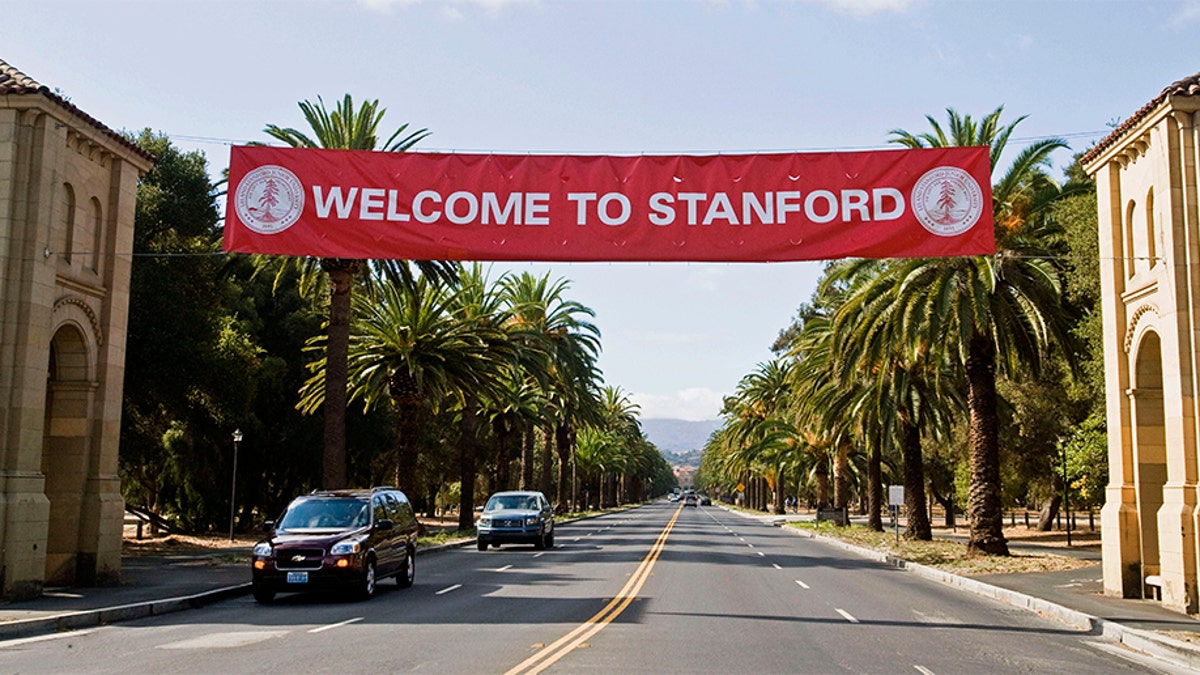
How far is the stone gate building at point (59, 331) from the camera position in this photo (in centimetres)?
1791

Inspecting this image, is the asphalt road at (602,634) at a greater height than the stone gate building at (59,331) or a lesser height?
lesser

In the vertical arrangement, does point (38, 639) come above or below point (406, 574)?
below

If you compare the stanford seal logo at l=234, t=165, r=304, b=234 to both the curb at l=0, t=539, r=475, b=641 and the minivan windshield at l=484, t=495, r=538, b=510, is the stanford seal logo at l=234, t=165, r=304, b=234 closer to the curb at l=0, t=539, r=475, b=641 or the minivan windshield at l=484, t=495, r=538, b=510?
the curb at l=0, t=539, r=475, b=641

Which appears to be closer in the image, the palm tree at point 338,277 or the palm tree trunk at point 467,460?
the palm tree at point 338,277

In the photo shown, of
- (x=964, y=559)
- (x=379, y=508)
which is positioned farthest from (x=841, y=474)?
(x=379, y=508)

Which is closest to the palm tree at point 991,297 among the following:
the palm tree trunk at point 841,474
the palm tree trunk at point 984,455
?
the palm tree trunk at point 984,455

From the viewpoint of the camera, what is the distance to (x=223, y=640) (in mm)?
13461

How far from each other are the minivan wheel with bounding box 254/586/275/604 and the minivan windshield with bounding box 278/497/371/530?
131 centimetres

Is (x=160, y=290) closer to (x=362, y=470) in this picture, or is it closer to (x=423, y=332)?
(x=423, y=332)

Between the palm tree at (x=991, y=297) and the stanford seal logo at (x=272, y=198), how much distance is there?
51.5 feet

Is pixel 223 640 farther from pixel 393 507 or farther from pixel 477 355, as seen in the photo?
pixel 477 355

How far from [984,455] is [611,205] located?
630 inches

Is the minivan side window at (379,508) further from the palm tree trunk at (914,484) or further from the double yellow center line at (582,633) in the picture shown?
the palm tree trunk at (914,484)

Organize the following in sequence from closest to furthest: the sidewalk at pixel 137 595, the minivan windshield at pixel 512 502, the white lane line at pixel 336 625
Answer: the white lane line at pixel 336 625, the sidewalk at pixel 137 595, the minivan windshield at pixel 512 502
